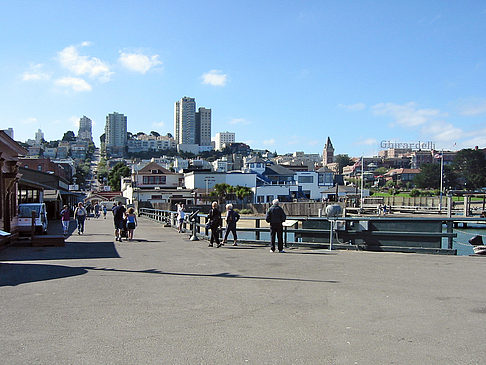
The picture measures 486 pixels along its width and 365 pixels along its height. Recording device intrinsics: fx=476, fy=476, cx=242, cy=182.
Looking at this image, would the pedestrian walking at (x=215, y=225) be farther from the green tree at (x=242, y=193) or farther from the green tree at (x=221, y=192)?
the green tree at (x=242, y=193)

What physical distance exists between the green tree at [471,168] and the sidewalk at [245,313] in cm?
13283

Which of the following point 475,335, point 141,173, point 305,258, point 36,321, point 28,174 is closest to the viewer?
point 475,335

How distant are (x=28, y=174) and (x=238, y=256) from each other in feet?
161

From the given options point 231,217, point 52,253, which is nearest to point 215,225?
point 231,217

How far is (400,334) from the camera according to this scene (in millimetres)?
5812

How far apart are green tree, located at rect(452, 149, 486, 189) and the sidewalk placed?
13283 cm

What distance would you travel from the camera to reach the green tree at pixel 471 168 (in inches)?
5157

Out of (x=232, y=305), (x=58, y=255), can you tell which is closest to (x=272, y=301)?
(x=232, y=305)

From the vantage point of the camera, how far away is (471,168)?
13275 centimetres

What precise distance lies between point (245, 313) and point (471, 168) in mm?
141175

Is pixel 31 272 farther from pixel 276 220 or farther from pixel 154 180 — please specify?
pixel 154 180

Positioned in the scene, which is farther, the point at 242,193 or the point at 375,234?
the point at 242,193

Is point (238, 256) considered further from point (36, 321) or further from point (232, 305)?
point (36, 321)

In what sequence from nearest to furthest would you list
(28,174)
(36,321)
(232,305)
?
(36,321) < (232,305) < (28,174)
